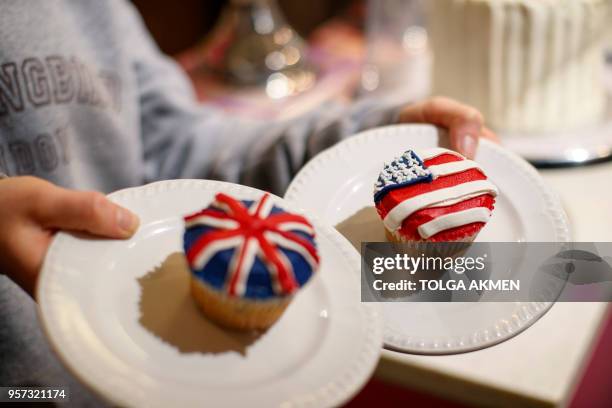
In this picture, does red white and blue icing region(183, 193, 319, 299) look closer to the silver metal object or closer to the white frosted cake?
the white frosted cake

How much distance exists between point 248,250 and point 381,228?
0.13 meters

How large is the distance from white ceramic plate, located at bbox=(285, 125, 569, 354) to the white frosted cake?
386 millimetres

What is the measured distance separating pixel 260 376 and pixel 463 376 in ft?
1.26

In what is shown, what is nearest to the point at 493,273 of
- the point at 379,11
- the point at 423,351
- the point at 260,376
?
the point at 423,351

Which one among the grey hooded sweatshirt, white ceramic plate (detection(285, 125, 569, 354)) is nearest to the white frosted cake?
the grey hooded sweatshirt

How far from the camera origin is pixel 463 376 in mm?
721

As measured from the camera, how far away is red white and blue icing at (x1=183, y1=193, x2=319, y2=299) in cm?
40

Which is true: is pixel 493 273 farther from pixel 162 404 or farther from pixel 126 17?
pixel 126 17

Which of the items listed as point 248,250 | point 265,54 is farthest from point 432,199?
point 265,54

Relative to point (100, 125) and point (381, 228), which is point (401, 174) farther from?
point (100, 125)

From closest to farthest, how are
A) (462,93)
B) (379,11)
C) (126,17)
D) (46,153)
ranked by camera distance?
(46,153)
(126,17)
(462,93)
(379,11)

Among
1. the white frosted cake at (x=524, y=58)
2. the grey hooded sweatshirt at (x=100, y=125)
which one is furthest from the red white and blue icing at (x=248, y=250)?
the white frosted cake at (x=524, y=58)

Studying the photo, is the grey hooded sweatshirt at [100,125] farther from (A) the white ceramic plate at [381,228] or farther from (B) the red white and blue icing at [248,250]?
(B) the red white and blue icing at [248,250]

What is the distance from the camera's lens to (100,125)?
727 millimetres
